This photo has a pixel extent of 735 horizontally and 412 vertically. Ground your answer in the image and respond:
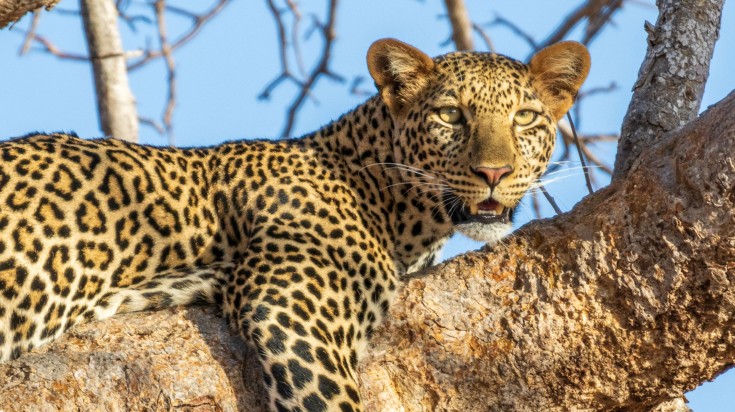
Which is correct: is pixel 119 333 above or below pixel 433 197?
below

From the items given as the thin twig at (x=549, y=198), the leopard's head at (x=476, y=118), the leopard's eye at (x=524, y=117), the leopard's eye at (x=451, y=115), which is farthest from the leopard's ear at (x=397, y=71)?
the thin twig at (x=549, y=198)

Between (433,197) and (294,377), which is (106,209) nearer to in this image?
(294,377)

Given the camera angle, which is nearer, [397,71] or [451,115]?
[451,115]

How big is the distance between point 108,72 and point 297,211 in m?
4.24

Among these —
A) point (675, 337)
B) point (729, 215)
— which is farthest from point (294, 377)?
point (729, 215)

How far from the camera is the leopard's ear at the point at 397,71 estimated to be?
661 cm

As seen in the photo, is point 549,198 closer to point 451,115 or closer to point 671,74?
point 451,115

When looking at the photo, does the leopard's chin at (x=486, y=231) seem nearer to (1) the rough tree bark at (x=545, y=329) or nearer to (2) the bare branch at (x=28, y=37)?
(1) the rough tree bark at (x=545, y=329)

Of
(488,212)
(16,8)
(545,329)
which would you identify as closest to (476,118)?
(488,212)

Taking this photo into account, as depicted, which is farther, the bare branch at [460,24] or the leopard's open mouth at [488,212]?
the bare branch at [460,24]

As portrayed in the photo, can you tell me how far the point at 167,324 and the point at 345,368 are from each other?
37.8 inches

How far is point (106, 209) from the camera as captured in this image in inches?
238

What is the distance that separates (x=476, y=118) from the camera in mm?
6348

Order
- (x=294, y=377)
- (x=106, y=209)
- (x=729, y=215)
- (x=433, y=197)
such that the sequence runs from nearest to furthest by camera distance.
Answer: (x=729, y=215), (x=294, y=377), (x=106, y=209), (x=433, y=197)
